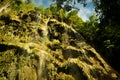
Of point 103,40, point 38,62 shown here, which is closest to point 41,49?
point 38,62

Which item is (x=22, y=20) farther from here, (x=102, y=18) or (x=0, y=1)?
(x=0, y=1)

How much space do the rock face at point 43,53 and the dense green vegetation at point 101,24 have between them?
211cm

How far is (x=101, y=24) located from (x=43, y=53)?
6.48 metres

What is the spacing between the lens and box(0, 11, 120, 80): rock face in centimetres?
1628

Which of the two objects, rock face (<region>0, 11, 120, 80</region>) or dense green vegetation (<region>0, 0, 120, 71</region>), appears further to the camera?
rock face (<region>0, 11, 120, 80</region>)

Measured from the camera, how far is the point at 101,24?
40.1 feet

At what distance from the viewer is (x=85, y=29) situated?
119ft

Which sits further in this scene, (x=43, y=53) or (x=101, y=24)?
(x=43, y=53)

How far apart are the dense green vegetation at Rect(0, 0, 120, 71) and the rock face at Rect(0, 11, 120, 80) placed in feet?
6.94

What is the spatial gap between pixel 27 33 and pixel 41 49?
2.97 m

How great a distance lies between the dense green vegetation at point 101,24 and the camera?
11312 mm

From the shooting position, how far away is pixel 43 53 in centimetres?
1752

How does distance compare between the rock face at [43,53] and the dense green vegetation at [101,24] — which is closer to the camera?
the dense green vegetation at [101,24]

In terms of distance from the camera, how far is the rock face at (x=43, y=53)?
641 inches
